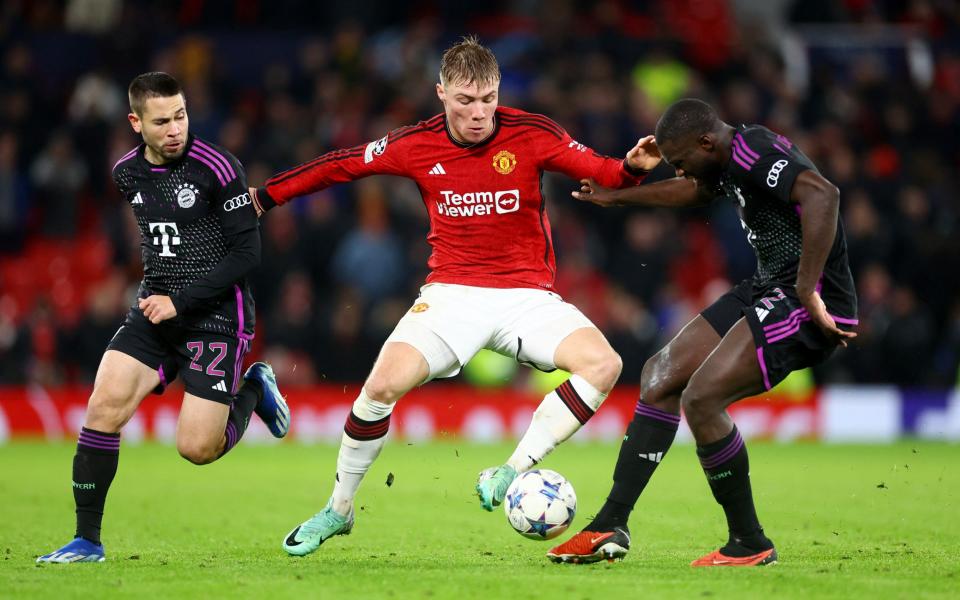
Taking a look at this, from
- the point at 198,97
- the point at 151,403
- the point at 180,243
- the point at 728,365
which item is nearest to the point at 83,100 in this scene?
the point at 198,97

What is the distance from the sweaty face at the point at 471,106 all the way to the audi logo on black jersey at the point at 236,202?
49.0 inches

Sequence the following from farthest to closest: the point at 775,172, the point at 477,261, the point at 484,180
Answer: the point at 477,261, the point at 484,180, the point at 775,172

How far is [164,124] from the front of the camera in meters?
7.26

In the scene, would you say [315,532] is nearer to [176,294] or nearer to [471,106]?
[176,294]

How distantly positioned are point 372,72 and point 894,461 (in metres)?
8.22

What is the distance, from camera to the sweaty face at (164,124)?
7.22 meters

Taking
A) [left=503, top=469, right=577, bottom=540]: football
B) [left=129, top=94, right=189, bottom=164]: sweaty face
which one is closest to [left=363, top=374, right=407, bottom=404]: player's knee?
[left=503, top=469, right=577, bottom=540]: football

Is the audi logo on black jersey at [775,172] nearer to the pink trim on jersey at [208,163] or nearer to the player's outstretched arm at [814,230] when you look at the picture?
the player's outstretched arm at [814,230]

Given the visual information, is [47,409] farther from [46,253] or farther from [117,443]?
[117,443]

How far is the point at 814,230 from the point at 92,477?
3.88 m

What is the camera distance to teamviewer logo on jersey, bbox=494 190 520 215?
726 centimetres

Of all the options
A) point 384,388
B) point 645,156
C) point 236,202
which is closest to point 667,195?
point 645,156

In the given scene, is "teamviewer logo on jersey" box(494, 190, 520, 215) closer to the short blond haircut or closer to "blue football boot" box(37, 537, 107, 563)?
the short blond haircut

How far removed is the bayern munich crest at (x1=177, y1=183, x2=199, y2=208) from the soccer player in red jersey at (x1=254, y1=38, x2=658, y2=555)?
1.19 feet
